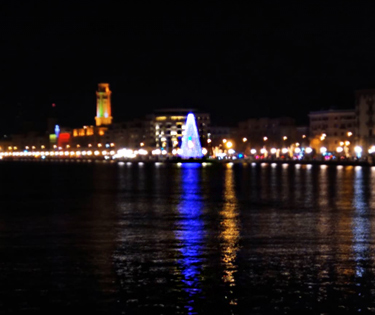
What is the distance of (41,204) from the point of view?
3778 cm

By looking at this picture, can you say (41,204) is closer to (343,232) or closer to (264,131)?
(343,232)

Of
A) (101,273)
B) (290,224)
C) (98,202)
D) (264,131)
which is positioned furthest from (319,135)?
(101,273)

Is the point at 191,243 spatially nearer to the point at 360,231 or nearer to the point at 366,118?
the point at 360,231

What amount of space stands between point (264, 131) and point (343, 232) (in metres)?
162

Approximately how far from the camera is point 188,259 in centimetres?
1923

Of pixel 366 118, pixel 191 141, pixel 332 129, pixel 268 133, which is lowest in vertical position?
pixel 191 141

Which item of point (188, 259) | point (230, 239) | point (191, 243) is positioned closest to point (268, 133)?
point (230, 239)

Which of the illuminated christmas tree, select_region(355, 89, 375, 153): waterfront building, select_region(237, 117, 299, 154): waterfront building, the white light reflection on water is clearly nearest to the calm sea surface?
the white light reflection on water

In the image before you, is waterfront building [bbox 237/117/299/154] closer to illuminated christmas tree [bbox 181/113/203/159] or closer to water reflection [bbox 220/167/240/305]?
illuminated christmas tree [bbox 181/113/203/159]

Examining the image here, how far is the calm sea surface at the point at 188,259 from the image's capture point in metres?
14.8

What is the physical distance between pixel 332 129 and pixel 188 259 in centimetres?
14027

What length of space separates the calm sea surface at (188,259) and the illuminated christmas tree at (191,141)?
10147 cm

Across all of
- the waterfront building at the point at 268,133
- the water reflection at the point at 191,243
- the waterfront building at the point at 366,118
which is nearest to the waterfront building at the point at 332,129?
the waterfront building at the point at 268,133

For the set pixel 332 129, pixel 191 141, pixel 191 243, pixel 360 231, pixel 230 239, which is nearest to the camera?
pixel 191 243
